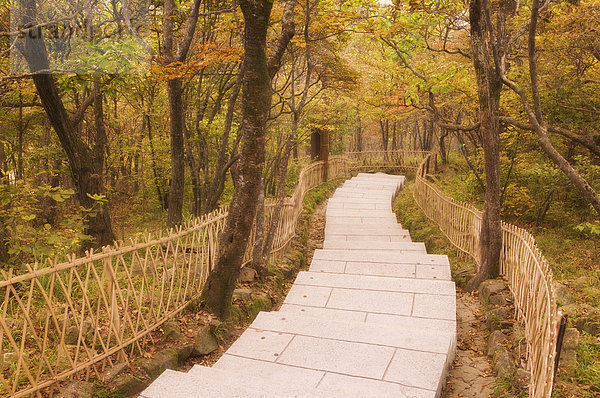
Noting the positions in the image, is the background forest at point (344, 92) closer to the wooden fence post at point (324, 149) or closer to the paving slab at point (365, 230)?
the paving slab at point (365, 230)

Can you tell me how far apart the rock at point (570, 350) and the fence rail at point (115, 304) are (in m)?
0.34

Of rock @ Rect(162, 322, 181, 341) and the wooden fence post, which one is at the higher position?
the wooden fence post

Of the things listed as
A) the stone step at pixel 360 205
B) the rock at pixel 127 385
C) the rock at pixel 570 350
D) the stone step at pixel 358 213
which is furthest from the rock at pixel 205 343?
the stone step at pixel 360 205

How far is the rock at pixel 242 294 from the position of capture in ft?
19.0

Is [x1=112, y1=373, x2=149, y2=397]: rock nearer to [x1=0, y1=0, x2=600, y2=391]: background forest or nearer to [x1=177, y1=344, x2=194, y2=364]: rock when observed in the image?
[x1=177, y1=344, x2=194, y2=364]: rock

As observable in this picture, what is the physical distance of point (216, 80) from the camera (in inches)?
426

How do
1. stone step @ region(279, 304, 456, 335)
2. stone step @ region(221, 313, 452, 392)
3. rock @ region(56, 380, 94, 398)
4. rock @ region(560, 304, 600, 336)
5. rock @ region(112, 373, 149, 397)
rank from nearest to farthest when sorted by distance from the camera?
rock @ region(56, 380, 94, 398) → rock @ region(112, 373, 149, 397) → stone step @ region(221, 313, 452, 392) → rock @ region(560, 304, 600, 336) → stone step @ region(279, 304, 456, 335)

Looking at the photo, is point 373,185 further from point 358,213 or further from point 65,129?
point 65,129

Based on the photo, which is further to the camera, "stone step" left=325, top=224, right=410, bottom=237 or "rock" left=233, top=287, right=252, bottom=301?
"stone step" left=325, top=224, right=410, bottom=237

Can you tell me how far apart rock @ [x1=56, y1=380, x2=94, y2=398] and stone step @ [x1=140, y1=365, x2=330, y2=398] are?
0.49 metres

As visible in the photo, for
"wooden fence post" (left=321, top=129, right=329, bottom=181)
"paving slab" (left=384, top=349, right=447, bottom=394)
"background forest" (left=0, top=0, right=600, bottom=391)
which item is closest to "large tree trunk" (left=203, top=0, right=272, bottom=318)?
"background forest" (left=0, top=0, right=600, bottom=391)

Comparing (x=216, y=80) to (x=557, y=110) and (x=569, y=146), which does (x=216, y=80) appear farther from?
(x=569, y=146)

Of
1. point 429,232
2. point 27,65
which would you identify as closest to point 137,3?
point 27,65

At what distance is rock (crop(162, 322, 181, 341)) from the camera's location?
4441mm
